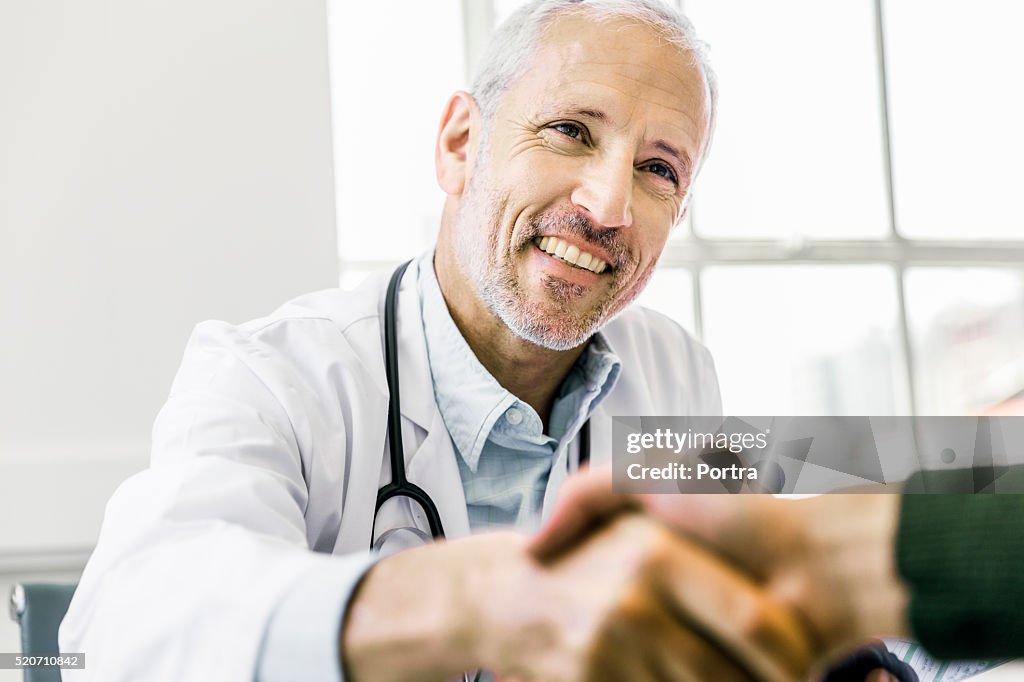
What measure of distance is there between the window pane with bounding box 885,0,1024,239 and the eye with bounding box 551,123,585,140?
5.43ft

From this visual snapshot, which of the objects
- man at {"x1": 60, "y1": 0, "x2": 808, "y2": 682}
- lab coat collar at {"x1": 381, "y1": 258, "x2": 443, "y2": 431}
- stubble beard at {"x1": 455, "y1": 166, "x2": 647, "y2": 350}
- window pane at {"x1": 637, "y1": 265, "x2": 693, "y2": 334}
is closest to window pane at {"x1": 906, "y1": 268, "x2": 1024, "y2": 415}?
window pane at {"x1": 637, "y1": 265, "x2": 693, "y2": 334}

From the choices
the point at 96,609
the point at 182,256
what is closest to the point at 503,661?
the point at 96,609

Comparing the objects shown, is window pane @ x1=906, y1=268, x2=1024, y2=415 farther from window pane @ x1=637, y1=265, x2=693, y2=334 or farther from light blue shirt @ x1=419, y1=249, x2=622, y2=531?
light blue shirt @ x1=419, y1=249, x2=622, y2=531

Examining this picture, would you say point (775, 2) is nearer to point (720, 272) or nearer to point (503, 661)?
point (720, 272)

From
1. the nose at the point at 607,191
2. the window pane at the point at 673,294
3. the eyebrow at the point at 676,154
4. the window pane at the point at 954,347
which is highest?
the eyebrow at the point at 676,154

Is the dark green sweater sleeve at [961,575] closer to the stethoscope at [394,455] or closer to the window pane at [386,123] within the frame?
the stethoscope at [394,455]

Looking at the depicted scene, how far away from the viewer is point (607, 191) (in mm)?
902

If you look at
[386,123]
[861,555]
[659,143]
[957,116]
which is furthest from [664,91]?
[957,116]

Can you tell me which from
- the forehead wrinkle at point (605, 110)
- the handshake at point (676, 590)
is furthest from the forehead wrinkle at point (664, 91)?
the handshake at point (676, 590)

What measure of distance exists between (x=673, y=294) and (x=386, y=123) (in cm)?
74

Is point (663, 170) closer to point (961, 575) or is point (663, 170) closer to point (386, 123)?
point (961, 575)

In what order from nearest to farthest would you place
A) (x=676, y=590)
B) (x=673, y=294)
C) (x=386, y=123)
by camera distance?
(x=676, y=590)
(x=386, y=123)
(x=673, y=294)

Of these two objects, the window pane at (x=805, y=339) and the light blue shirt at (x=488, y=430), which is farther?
the window pane at (x=805, y=339)

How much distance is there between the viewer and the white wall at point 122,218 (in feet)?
4.75
